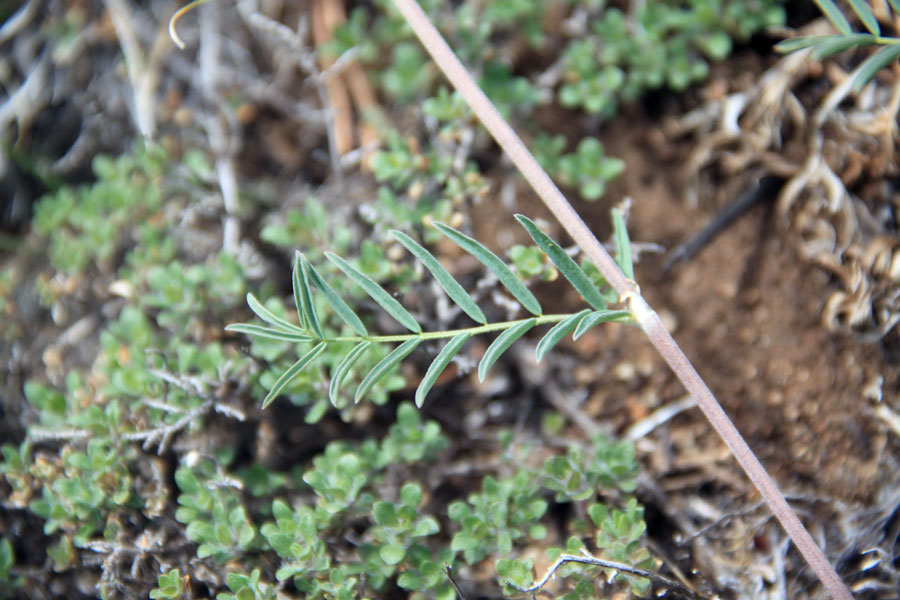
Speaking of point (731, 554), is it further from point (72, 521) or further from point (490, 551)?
point (72, 521)

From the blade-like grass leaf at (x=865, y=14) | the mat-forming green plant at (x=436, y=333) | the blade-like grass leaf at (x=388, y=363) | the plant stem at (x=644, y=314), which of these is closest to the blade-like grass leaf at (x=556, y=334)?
the mat-forming green plant at (x=436, y=333)

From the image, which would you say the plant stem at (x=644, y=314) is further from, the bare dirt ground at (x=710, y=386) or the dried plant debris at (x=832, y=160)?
the dried plant debris at (x=832, y=160)

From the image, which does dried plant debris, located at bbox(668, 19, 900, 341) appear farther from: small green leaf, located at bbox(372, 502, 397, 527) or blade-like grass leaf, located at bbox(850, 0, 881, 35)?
small green leaf, located at bbox(372, 502, 397, 527)

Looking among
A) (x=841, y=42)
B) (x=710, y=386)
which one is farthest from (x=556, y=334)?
(x=841, y=42)

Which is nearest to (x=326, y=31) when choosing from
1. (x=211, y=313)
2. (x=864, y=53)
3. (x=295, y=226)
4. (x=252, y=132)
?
(x=252, y=132)

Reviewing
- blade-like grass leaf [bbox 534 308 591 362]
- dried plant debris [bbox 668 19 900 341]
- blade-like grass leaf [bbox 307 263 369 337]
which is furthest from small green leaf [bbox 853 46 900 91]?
Result: blade-like grass leaf [bbox 307 263 369 337]

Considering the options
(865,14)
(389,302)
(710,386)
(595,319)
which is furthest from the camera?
(710,386)

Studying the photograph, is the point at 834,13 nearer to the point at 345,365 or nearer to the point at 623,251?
the point at 623,251
